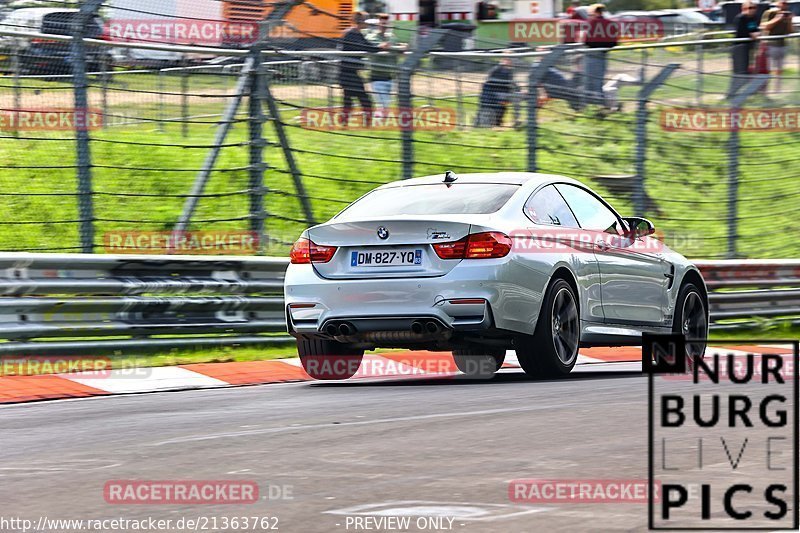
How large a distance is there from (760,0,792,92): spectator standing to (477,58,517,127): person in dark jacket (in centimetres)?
414

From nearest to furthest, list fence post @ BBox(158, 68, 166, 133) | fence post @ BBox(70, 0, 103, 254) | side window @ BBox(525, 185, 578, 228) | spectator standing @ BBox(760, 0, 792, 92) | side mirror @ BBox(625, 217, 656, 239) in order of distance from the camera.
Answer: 1. side window @ BBox(525, 185, 578, 228)
2. side mirror @ BBox(625, 217, 656, 239)
3. fence post @ BBox(70, 0, 103, 254)
4. fence post @ BBox(158, 68, 166, 133)
5. spectator standing @ BBox(760, 0, 792, 92)

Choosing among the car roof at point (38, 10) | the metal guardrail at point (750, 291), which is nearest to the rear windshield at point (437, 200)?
Result: the car roof at point (38, 10)

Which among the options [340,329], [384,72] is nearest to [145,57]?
[384,72]

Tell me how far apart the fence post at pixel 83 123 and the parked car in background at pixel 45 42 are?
2.9 inches

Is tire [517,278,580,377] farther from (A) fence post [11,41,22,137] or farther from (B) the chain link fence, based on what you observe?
(A) fence post [11,41,22,137]

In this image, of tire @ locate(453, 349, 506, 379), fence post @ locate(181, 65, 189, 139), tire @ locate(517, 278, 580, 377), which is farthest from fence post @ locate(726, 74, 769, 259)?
tire @ locate(517, 278, 580, 377)

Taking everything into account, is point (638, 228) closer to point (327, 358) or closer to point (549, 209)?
point (549, 209)

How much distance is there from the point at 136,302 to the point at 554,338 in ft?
11.5

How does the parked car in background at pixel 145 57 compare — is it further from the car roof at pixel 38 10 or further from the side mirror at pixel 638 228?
the side mirror at pixel 638 228

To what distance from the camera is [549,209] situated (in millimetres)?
9539

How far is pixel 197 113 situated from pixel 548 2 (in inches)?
871

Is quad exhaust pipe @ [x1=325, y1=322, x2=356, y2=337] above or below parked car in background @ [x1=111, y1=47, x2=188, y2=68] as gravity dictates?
below

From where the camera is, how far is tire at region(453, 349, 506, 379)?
399 inches

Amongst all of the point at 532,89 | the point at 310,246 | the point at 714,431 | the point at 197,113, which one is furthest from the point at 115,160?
the point at 714,431
